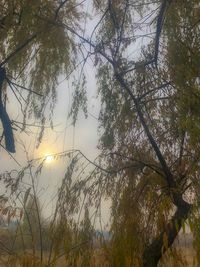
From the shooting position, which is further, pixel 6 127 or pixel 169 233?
pixel 6 127

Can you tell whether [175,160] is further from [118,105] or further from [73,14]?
[73,14]

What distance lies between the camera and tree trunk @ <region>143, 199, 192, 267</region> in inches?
132

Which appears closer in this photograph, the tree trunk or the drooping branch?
the tree trunk

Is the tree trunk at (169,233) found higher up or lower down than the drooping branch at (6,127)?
lower down

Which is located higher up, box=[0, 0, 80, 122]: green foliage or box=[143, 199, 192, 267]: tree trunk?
box=[0, 0, 80, 122]: green foliage

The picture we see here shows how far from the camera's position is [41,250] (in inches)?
141

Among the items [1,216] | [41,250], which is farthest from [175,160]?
[1,216]

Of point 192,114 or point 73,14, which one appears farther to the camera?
point 73,14

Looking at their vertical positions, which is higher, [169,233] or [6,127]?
[6,127]

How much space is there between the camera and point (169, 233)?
3.41m

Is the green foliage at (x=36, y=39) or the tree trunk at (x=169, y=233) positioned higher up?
the green foliage at (x=36, y=39)

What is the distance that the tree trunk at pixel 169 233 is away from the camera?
132 inches

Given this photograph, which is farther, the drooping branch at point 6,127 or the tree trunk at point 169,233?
the drooping branch at point 6,127

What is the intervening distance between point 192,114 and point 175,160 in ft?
2.18
